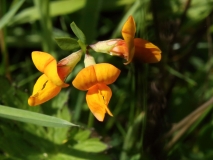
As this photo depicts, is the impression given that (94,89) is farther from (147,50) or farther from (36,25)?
(36,25)

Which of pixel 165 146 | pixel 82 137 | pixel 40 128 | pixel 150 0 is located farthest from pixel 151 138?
pixel 150 0

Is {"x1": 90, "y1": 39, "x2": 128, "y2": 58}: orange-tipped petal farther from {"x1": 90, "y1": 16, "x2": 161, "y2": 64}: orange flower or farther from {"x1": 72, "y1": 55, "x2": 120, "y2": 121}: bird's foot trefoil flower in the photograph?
{"x1": 72, "y1": 55, "x2": 120, "y2": 121}: bird's foot trefoil flower

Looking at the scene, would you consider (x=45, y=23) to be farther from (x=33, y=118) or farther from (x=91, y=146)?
(x=33, y=118)

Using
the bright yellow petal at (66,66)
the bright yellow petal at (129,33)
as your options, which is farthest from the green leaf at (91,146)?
the bright yellow petal at (129,33)

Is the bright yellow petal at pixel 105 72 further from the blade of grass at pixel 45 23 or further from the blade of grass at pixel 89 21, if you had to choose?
the blade of grass at pixel 89 21

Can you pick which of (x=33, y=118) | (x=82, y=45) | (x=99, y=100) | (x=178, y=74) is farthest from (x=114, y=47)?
(x=178, y=74)

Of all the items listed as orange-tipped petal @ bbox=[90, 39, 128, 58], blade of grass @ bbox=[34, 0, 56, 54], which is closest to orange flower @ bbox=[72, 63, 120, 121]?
orange-tipped petal @ bbox=[90, 39, 128, 58]

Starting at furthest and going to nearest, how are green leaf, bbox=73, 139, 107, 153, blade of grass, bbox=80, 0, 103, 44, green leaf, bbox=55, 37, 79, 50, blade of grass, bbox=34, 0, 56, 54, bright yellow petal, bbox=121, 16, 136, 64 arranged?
blade of grass, bbox=80, 0, 103, 44 < blade of grass, bbox=34, 0, 56, 54 < green leaf, bbox=73, 139, 107, 153 < green leaf, bbox=55, 37, 79, 50 < bright yellow petal, bbox=121, 16, 136, 64

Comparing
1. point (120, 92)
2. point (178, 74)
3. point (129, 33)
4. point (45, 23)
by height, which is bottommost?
point (120, 92)
